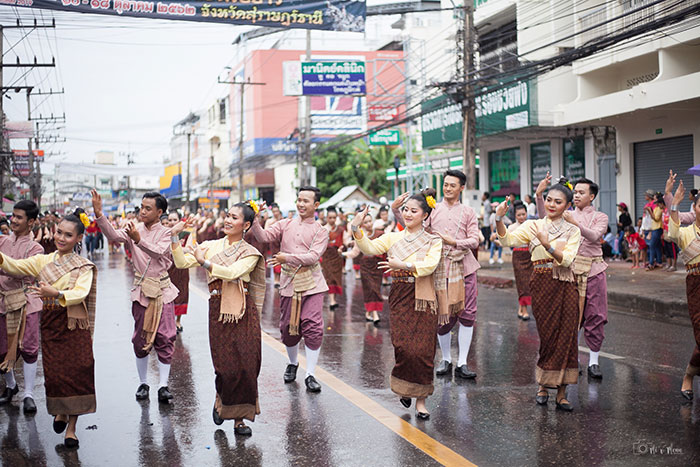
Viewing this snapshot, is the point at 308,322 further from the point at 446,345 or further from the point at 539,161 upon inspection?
the point at 539,161

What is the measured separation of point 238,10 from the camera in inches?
548

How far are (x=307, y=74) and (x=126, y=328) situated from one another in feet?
65.3

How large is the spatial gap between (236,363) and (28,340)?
2365mm

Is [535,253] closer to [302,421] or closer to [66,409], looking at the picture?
[302,421]

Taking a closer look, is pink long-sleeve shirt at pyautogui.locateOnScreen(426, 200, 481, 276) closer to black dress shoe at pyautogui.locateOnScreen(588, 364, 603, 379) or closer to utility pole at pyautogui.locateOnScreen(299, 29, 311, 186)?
black dress shoe at pyautogui.locateOnScreen(588, 364, 603, 379)

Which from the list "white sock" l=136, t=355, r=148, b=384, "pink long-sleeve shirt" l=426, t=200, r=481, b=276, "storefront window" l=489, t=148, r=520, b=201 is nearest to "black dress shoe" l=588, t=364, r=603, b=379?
"pink long-sleeve shirt" l=426, t=200, r=481, b=276

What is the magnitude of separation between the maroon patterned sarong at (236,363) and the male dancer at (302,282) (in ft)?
5.57

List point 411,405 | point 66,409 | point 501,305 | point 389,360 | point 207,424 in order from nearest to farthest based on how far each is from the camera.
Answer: point 66,409 < point 207,424 < point 411,405 < point 389,360 < point 501,305

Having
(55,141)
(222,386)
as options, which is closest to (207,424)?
(222,386)

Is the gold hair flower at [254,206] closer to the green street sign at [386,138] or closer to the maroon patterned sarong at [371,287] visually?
the maroon patterned sarong at [371,287]

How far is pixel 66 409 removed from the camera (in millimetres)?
5523

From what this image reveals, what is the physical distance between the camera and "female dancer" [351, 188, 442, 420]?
6.02m

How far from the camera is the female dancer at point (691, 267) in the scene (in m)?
6.52

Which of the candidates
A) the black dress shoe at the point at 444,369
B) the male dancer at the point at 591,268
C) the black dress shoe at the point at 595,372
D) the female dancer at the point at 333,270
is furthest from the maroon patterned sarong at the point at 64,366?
the female dancer at the point at 333,270
